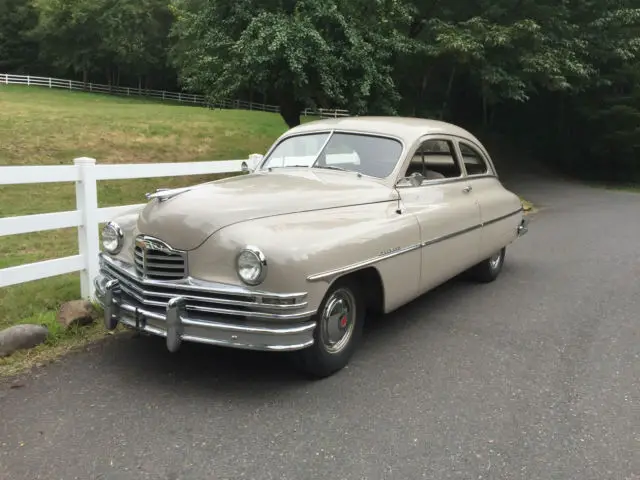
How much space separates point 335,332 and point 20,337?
97.0 inches

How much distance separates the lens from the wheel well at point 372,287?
4.51m

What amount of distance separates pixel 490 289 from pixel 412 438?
3.72 meters

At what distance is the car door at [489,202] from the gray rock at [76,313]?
3877mm

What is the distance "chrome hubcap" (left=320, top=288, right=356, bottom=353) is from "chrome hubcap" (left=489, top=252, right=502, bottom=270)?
3.17 metres

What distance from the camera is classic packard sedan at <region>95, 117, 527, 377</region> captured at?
380cm

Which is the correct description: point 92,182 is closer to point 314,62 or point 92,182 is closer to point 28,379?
point 28,379

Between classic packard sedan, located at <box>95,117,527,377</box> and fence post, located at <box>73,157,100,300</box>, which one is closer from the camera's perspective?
classic packard sedan, located at <box>95,117,527,377</box>

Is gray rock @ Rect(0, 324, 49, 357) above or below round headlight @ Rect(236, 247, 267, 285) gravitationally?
below

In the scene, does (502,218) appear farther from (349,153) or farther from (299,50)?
(299,50)

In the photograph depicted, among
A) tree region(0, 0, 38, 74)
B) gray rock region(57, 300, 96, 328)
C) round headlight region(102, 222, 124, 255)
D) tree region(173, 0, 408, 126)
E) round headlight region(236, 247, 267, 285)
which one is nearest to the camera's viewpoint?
round headlight region(236, 247, 267, 285)

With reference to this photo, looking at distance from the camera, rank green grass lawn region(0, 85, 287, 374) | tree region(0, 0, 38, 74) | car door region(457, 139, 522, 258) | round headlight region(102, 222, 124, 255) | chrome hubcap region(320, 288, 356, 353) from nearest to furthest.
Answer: chrome hubcap region(320, 288, 356, 353) → round headlight region(102, 222, 124, 255) → green grass lawn region(0, 85, 287, 374) → car door region(457, 139, 522, 258) → tree region(0, 0, 38, 74)

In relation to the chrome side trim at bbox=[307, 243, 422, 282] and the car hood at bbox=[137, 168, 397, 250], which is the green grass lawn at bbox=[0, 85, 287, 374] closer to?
the car hood at bbox=[137, 168, 397, 250]

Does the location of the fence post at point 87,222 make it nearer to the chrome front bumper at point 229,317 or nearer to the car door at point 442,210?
the chrome front bumper at point 229,317

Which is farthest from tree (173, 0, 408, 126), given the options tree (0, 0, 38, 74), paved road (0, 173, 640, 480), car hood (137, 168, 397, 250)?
tree (0, 0, 38, 74)
